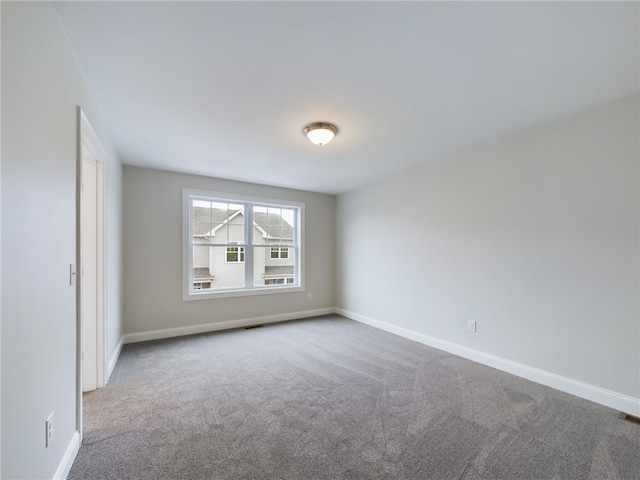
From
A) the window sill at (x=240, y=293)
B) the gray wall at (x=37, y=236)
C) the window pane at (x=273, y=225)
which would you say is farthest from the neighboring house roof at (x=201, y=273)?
the gray wall at (x=37, y=236)

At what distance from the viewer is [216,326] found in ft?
14.6

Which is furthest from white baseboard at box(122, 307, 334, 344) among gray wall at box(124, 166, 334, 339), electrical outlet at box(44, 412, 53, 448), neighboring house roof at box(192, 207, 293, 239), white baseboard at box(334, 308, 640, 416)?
electrical outlet at box(44, 412, 53, 448)

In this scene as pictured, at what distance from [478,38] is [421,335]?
10.9ft

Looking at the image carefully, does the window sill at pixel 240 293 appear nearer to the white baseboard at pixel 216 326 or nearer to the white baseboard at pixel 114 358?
the white baseboard at pixel 216 326

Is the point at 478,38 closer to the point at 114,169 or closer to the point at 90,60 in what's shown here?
the point at 90,60

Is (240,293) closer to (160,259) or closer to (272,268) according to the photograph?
(272,268)

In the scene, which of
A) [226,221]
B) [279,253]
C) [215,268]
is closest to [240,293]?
[215,268]

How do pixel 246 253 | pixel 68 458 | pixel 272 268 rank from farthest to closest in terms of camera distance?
pixel 272 268 → pixel 246 253 → pixel 68 458

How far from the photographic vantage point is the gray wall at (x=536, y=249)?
232 centimetres

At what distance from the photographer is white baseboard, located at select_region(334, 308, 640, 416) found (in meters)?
2.27

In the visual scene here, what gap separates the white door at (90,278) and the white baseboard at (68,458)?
0.93 metres

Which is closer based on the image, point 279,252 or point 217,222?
point 217,222

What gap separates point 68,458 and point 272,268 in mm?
→ 3704

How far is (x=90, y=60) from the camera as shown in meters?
1.83
